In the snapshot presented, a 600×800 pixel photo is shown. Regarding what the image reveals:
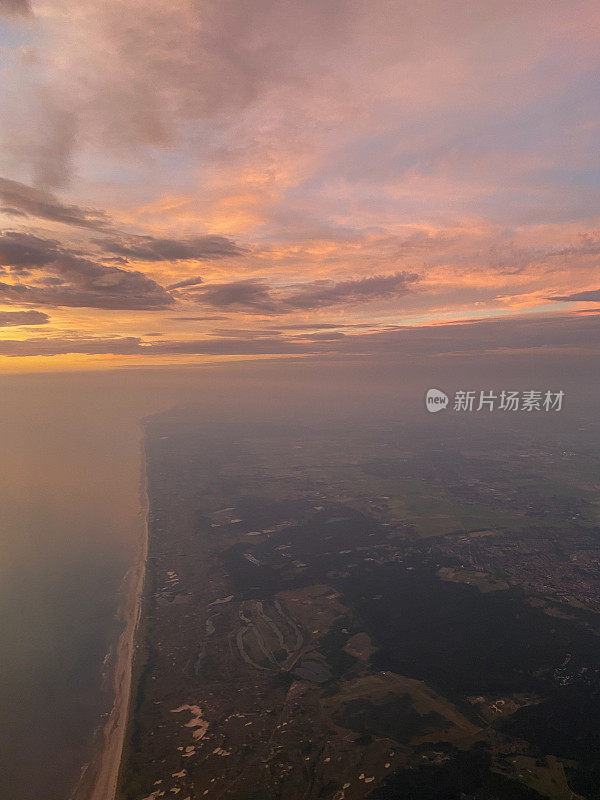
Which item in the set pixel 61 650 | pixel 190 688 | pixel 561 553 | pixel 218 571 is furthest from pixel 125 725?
pixel 561 553

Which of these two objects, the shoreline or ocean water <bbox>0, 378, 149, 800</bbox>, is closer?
the shoreline

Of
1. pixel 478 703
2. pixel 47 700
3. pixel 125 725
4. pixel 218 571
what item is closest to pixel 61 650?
pixel 47 700

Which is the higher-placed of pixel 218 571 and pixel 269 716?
pixel 269 716

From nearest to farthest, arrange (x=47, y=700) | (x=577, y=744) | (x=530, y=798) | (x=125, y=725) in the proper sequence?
1. (x=530, y=798)
2. (x=577, y=744)
3. (x=125, y=725)
4. (x=47, y=700)

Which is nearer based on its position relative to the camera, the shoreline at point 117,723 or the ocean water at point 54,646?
the shoreline at point 117,723

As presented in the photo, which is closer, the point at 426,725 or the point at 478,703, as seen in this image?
the point at 426,725

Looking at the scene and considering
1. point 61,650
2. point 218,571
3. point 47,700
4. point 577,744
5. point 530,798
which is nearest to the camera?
point 530,798

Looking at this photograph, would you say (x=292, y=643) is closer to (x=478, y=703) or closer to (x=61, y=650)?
(x=478, y=703)

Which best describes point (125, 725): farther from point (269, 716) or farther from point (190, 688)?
point (269, 716)

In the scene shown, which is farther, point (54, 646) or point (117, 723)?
point (54, 646)
